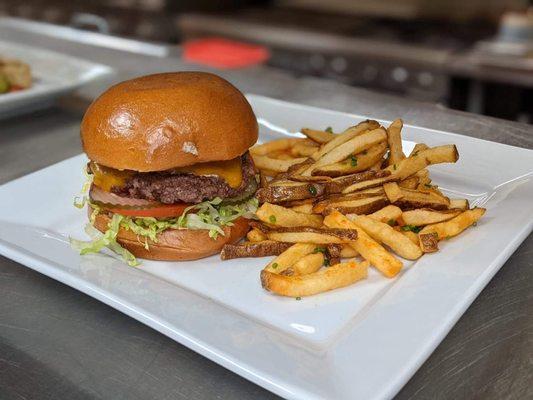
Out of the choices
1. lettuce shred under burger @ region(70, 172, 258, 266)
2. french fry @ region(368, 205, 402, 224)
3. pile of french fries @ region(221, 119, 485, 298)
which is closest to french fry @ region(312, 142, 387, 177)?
pile of french fries @ region(221, 119, 485, 298)

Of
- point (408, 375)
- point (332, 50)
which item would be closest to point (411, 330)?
point (408, 375)

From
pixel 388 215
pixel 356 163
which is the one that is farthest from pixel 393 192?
pixel 356 163

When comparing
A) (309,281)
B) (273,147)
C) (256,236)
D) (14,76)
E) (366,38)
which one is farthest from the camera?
(366,38)

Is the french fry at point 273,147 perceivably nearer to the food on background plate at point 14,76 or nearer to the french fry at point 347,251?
Result: the french fry at point 347,251

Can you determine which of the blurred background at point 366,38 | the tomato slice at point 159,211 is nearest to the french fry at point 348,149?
the tomato slice at point 159,211

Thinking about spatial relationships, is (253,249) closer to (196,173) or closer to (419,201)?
(196,173)

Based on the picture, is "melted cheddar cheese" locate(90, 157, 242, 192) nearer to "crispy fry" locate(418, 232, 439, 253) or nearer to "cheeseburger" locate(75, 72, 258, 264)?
"cheeseburger" locate(75, 72, 258, 264)

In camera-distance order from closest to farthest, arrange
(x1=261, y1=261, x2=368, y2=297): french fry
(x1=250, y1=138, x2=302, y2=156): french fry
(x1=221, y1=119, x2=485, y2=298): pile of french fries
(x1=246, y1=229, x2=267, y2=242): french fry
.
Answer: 1. (x1=261, y1=261, x2=368, y2=297): french fry
2. (x1=221, y1=119, x2=485, y2=298): pile of french fries
3. (x1=246, y1=229, x2=267, y2=242): french fry
4. (x1=250, y1=138, x2=302, y2=156): french fry
